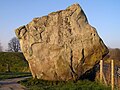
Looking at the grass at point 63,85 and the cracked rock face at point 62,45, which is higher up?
the cracked rock face at point 62,45

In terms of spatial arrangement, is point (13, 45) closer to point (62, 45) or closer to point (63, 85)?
point (62, 45)

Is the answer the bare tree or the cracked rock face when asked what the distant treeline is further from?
the bare tree

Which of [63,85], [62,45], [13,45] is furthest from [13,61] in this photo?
[13,45]

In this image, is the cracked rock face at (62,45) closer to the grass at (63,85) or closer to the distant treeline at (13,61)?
the grass at (63,85)

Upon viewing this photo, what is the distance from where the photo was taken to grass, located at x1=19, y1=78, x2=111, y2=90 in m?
16.8

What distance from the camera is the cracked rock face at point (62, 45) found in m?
19.1

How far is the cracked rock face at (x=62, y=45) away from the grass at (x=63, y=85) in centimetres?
58

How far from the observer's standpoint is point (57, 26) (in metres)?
20.0

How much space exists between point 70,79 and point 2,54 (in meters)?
40.4

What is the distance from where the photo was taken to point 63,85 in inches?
719

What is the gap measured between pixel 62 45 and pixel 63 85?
267cm

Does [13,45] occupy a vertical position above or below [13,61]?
above

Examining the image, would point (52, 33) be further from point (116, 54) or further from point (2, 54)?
point (2, 54)

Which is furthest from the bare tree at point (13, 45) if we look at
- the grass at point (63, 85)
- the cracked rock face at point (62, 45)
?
the grass at point (63, 85)
